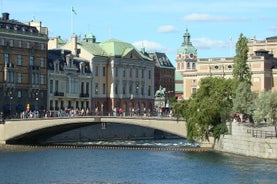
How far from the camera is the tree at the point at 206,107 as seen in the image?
102m

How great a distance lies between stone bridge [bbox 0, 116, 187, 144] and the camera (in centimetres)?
10744

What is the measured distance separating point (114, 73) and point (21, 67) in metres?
29.2

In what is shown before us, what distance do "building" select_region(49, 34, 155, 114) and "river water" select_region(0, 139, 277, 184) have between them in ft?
207

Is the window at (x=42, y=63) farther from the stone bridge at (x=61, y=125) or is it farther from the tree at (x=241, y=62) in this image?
the tree at (x=241, y=62)

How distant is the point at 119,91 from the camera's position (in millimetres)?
168875

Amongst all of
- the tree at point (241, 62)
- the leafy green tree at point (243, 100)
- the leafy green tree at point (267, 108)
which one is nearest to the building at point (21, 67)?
the tree at point (241, 62)

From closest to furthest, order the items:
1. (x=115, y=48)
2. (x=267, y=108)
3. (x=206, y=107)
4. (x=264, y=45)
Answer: (x=267, y=108)
(x=206, y=107)
(x=115, y=48)
(x=264, y=45)

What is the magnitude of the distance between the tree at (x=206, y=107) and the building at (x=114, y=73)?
54.6m

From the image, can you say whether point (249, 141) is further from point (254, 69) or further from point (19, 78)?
point (254, 69)

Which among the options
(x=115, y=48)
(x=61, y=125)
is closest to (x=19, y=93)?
(x=61, y=125)

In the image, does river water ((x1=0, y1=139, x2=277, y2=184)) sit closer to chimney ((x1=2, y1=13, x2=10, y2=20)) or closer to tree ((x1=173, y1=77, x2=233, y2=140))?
tree ((x1=173, y1=77, x2=233, y2=140))

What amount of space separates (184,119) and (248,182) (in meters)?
37.9

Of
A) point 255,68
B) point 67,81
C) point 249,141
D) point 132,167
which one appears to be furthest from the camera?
point 255,68

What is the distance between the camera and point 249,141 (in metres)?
90.4
